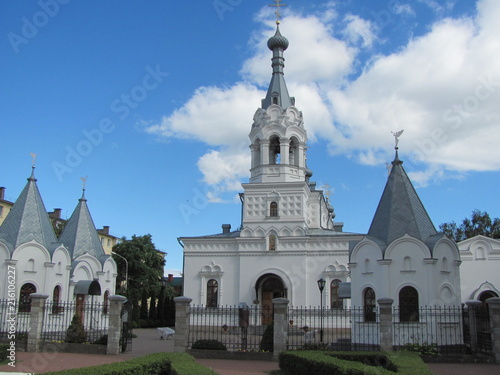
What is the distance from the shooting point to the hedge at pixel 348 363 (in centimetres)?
1005

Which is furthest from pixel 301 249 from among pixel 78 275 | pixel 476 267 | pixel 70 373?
pixel 70 373

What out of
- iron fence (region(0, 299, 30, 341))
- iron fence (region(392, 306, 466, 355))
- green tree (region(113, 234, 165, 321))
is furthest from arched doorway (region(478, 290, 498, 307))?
green tree (region(113, 234, 165, 321))

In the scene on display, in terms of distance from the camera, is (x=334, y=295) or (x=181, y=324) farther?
(x=334, y=295)

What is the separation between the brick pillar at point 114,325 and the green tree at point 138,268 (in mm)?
22622

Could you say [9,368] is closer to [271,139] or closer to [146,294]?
[271,139]

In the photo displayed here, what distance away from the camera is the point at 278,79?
33344mm

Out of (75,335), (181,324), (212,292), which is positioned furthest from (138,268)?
(181,324)

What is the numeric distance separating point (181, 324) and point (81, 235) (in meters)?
11.5

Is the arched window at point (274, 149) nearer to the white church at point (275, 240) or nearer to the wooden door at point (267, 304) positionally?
the white church at point (275, 240)

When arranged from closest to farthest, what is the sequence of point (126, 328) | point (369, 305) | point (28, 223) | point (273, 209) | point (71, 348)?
point (71, 348)
point (126, 328)
point (369, 305)
point (28, 223)
point (273, 209)

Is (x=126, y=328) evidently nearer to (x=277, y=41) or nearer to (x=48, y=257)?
(x=48, y=257)

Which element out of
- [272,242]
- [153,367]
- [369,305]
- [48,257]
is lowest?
[153,367]

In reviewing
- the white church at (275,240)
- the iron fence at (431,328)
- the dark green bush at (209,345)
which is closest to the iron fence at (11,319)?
the dark green bush at (209,345)

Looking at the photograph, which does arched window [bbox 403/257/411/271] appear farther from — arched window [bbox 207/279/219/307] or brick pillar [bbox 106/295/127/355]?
arched window [bbox 207/279/219/307]
